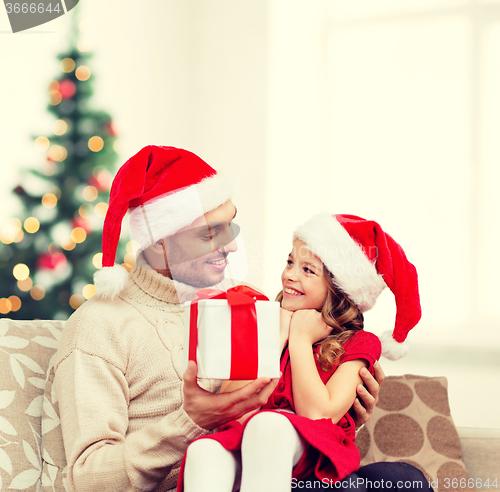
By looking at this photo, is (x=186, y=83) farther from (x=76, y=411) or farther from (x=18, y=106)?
(x=76, y=411)

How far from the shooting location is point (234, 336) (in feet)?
2.56

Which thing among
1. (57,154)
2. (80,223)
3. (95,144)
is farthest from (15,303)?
(95,144)

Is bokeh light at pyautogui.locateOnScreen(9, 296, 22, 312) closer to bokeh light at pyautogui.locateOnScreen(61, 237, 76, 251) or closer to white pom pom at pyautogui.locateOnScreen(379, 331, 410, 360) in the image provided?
bokeh light at pyautogui.locateOnScreen(61, 237, 76, 251)

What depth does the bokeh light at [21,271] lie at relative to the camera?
2.16 m

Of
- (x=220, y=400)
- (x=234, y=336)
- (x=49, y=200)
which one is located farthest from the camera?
(x=49, y=200)

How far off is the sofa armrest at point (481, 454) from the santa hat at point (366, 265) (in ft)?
1.54

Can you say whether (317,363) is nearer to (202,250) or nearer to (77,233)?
(202,250)

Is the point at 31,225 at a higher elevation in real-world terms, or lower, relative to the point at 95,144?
lower

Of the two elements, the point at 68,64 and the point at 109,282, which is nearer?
the point at 109,282

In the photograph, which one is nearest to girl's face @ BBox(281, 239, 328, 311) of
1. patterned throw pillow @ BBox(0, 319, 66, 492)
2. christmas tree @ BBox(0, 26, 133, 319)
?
patterned throw pillow @ BBox(0, 319, 66, 492)

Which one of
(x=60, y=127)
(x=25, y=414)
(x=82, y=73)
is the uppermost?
(x=82, y=73)

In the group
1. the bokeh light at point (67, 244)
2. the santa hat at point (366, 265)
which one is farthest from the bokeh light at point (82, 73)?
the santa hat at point (366, 265)

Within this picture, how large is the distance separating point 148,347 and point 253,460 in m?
0.43

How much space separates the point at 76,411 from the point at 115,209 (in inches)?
18.8
